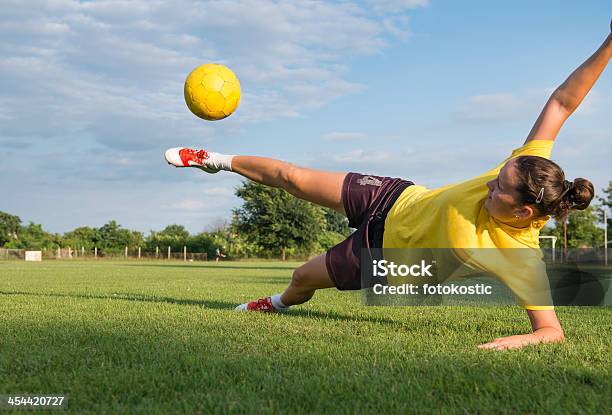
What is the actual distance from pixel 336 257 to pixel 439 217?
1.01 meters

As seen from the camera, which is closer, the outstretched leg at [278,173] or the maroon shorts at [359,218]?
the maroon shorts at [359,218]

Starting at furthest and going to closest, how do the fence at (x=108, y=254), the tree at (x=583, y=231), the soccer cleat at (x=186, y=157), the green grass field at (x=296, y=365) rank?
1. the fence at (x=108, y=254)
2. the tree at (x=583, y=231)
3. the soccer cleat at (x=186, y=157)
4. the green grass field at (x=296, y=365)

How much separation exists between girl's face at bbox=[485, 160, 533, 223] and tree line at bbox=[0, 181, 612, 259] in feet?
104

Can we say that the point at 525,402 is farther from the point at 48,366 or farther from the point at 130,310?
the point at 130,310

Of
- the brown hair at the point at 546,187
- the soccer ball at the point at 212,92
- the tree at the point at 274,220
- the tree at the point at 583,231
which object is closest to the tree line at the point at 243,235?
the tree at the point at 274,220

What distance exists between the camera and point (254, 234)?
181 feet

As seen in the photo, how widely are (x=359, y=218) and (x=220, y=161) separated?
57.6 inches

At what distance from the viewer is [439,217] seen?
378 cm

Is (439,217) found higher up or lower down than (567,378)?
higher up

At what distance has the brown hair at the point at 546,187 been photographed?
3.50 m

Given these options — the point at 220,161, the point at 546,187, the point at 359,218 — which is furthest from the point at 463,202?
the point at 220,161

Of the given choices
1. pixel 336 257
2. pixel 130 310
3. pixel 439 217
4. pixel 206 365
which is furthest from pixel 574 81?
pixel 130 310

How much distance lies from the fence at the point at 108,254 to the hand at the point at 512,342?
60.3 m

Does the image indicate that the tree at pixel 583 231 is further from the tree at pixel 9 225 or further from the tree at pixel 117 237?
the tree at pixel 9 225
